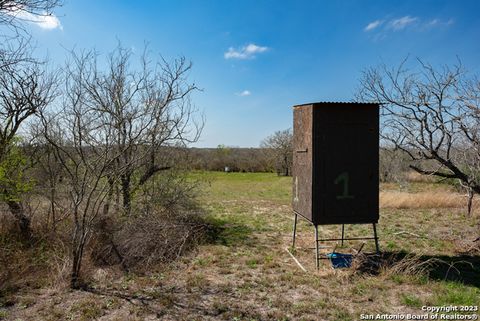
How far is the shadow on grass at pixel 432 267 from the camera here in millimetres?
5191

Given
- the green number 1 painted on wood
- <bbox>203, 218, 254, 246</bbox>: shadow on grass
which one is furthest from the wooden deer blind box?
<bbox>203, 218, 254, 246</bbox>: shadow on grass

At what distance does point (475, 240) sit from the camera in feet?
22.4

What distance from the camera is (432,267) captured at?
18.7 feet

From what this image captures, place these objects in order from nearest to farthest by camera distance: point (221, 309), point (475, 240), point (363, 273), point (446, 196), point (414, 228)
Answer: point (221, 309), point (363, 273), point (475, 240), point (414, 228), point (446, 196)

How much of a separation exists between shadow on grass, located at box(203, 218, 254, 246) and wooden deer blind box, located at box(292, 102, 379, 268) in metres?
2.39

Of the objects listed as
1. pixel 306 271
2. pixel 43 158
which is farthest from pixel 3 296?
pixel 306 271

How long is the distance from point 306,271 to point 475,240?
3913 millimetres

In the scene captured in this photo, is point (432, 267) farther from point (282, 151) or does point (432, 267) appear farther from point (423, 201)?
point (282, 151)

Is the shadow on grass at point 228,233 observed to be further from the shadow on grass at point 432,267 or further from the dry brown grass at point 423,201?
the dry brown grass at point 423,201

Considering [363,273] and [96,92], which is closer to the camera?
[363,273]

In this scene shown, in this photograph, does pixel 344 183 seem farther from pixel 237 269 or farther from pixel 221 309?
pixel 221 309

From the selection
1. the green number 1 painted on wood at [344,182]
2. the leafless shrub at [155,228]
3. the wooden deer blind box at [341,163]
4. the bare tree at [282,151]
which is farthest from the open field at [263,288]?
the bare tree at [282,151]

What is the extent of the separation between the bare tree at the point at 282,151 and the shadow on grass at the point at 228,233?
21499 millimetres

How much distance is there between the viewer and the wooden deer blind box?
5.46 metres
